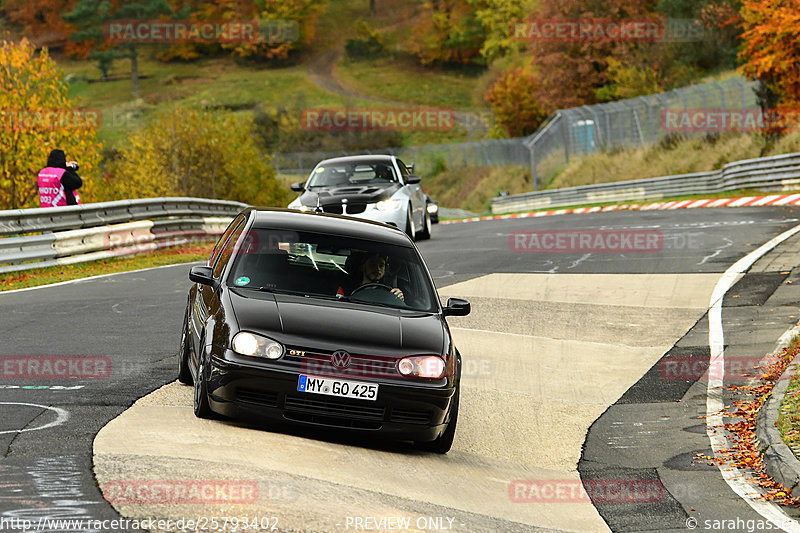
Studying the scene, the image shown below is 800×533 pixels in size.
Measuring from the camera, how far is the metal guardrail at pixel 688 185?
3403cm

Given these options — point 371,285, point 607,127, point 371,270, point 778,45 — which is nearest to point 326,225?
point 371,270

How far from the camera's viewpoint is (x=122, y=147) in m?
45.4

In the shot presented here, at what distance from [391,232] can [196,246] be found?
54.5 feet

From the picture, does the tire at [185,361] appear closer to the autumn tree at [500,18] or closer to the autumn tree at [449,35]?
the autumn tree at [500,18]

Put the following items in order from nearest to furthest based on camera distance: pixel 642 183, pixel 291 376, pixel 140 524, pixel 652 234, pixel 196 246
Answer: pixel 140 524 → pixel 291 376 → pixel 652 234 → pixel 196 246 → pixel 642 183

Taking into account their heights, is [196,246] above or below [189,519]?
below

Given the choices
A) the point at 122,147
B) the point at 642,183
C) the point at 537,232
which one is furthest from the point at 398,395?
the point at 122,147

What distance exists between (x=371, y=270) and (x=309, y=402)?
1662 millimetres

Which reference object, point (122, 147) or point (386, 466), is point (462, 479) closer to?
point (386, 466)

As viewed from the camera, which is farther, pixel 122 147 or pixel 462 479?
pixel 122 147

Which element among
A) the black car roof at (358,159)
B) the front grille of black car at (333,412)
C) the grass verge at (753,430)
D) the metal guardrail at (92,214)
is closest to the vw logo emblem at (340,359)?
the front grille of black car at (333,412)

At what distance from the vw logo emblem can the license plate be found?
95mm

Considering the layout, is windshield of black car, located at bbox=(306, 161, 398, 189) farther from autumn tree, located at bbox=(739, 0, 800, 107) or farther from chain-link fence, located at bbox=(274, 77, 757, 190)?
chain-link fence, located at bbox=(274, 77, 757, 190)

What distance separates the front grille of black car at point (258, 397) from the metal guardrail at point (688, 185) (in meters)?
28.6
